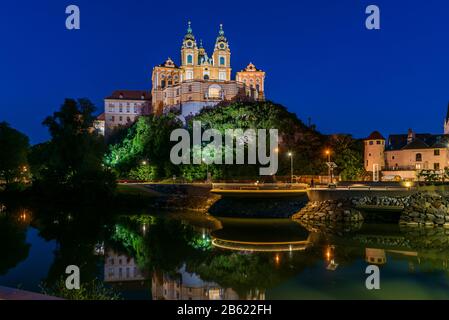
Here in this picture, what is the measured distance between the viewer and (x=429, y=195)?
36812 mm

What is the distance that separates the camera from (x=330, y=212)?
39625 mm

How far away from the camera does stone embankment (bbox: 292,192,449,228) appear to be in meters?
36.2

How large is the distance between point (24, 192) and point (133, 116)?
58.1 m

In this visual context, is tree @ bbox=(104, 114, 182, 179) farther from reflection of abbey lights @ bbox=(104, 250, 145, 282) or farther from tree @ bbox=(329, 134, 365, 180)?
reflection of abbey lights @ bbox=(104, 250, 145, 282)

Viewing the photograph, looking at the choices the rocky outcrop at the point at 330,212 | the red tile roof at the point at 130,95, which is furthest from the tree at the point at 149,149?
the red tile roof at the point at 130,95

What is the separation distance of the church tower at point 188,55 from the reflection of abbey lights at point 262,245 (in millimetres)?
88333

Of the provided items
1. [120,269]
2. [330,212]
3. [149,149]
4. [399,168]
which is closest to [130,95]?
[149,149]

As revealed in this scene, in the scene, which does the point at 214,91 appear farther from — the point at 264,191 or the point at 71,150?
the point at 264,191

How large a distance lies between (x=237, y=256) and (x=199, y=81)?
7742 cm

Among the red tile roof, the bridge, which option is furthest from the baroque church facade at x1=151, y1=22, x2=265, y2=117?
the bridge

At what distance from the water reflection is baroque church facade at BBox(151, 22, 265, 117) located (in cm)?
6072

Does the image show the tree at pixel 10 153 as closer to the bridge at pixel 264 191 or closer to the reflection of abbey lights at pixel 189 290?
the bridge at pixel 264 191

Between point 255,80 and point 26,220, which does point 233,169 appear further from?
point 255,80

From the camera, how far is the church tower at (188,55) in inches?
4459
